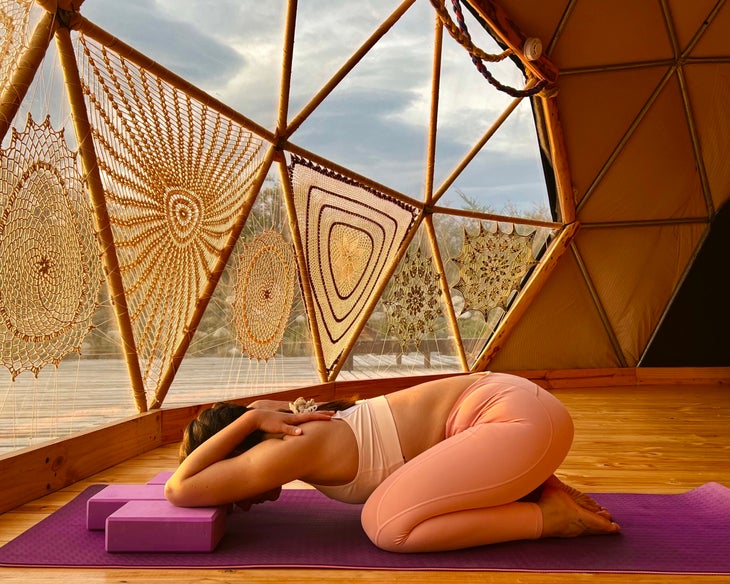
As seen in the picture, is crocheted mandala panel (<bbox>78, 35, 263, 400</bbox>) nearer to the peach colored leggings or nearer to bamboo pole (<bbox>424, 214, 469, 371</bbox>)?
the peach colored leggings

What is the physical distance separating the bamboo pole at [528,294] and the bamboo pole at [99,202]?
4.45 m

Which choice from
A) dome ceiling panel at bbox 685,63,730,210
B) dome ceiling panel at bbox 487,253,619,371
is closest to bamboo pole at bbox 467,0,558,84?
dome ceiling panel at bbox 685,63,730,210

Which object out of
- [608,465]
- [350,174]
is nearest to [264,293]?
[350,174]

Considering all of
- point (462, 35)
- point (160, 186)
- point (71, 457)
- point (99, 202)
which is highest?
point (462, 35)

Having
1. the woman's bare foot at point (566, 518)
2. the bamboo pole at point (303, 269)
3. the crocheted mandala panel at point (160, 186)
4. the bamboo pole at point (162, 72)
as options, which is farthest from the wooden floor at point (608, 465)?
the bamboo pole at point (162, 72)

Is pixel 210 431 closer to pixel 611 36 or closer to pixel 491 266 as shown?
pixel 491 266

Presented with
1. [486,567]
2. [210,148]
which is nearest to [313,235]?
[210,148]

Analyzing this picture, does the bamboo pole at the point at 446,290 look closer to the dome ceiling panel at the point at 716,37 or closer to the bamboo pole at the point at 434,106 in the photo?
the bamboo pole at the point at 434,106

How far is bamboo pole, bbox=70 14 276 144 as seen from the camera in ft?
10.4

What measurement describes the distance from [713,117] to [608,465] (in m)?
4.96

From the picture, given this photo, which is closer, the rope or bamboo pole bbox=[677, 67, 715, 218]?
the rope

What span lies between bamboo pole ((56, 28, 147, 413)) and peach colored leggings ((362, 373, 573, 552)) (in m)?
1.85

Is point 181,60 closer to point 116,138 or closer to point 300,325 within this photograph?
point 116,138

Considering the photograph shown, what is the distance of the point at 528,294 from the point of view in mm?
7445
